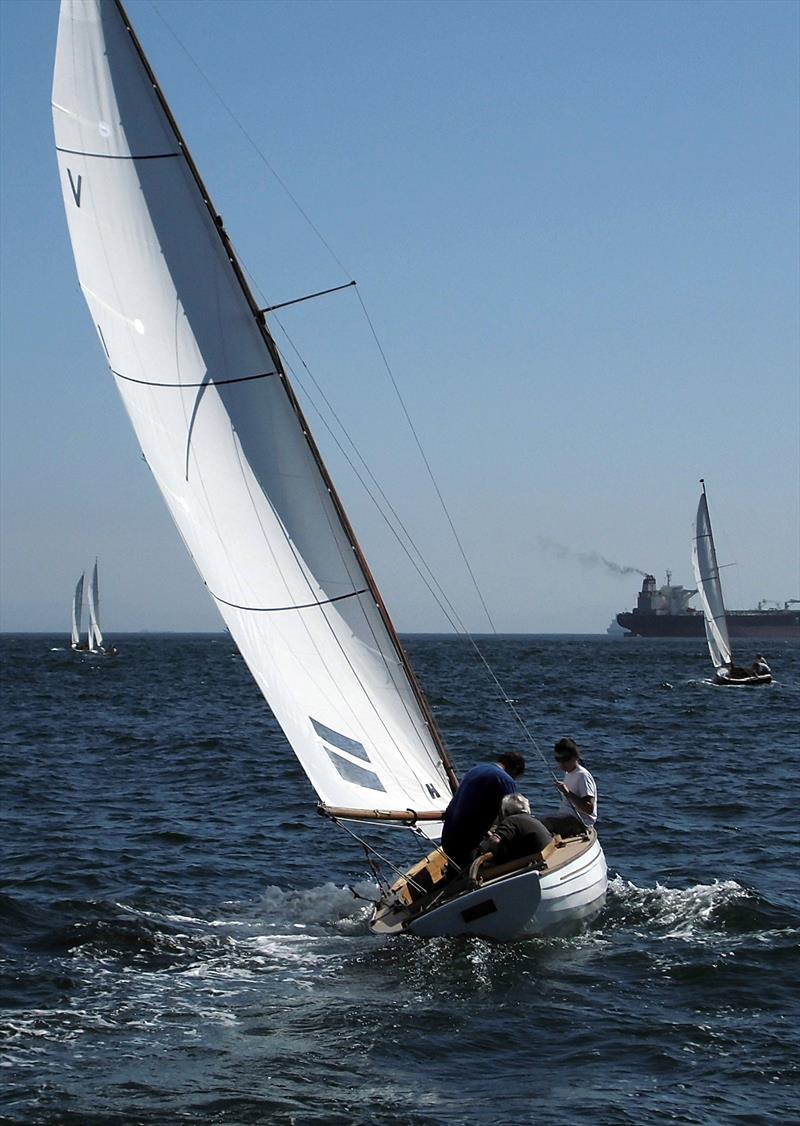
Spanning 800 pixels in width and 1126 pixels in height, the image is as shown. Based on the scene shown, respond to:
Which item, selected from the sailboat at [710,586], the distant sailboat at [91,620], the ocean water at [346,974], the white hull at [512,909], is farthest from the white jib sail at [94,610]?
the white hull at [512,909]

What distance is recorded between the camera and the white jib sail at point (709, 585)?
69438 millimetres

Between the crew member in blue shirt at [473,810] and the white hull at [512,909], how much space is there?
0.48 m

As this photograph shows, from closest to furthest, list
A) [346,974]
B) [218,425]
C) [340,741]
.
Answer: [346,974]
[218,425]
[340,741]

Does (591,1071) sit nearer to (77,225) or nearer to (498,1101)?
(498,1101)

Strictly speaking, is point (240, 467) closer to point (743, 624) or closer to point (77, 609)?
point (77, 609)

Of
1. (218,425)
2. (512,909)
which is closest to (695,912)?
(512,909)

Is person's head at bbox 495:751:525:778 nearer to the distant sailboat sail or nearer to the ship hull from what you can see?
the distant sailboat sail

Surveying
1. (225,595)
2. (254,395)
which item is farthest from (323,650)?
(254,395)

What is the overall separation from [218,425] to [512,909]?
19.0ft

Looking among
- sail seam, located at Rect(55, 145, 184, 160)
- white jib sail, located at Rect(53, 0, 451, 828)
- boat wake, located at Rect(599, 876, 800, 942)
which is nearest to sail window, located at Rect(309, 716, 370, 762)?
white jib sail, located at Rect(53, 0, 451, 828)

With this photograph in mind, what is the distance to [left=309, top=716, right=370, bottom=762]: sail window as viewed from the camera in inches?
541

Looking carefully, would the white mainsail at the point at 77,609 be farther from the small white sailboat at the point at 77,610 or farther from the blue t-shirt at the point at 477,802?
the blue t-shirt at the point at 477,802

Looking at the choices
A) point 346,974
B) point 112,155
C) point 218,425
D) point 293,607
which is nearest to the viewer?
point 346,974

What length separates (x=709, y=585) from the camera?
7025 centimetres
